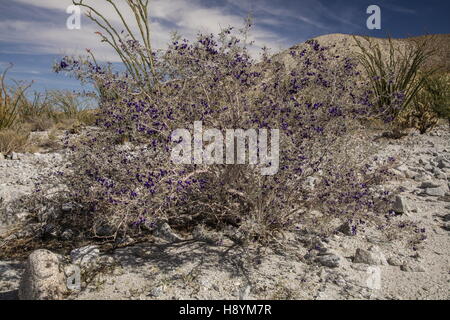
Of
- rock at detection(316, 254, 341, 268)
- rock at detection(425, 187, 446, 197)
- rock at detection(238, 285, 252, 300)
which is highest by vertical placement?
rock at detection(425, 187, 446, 197)

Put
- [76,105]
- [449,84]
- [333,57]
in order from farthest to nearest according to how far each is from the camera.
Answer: [76,105]
[449,84]
[333,57]

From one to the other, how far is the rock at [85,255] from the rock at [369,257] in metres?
2.31

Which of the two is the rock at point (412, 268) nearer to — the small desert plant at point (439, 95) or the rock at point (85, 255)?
the rock at point (85, 255)

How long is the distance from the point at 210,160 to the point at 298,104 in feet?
3.30

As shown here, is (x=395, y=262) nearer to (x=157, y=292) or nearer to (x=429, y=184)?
(x=157, y=292)

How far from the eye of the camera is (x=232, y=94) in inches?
129

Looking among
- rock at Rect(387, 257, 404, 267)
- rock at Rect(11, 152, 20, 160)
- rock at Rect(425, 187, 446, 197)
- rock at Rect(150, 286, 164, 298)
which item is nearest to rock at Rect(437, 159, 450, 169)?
rock at Rect(425, 187, 446, 197)

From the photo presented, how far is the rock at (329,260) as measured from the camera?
118 inches

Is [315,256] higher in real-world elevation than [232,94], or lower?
lower

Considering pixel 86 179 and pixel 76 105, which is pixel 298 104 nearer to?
pixel 86 179

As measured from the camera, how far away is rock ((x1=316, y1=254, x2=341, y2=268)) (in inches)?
118

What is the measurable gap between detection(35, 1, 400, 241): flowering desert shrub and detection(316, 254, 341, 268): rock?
12.3 inches

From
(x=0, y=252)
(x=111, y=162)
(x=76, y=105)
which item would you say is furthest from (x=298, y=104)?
(x=76, y=105)

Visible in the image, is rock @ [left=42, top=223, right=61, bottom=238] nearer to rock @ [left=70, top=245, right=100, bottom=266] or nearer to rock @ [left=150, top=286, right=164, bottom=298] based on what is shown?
rock @ [left=70, top=245, right=100, bottom=266]
